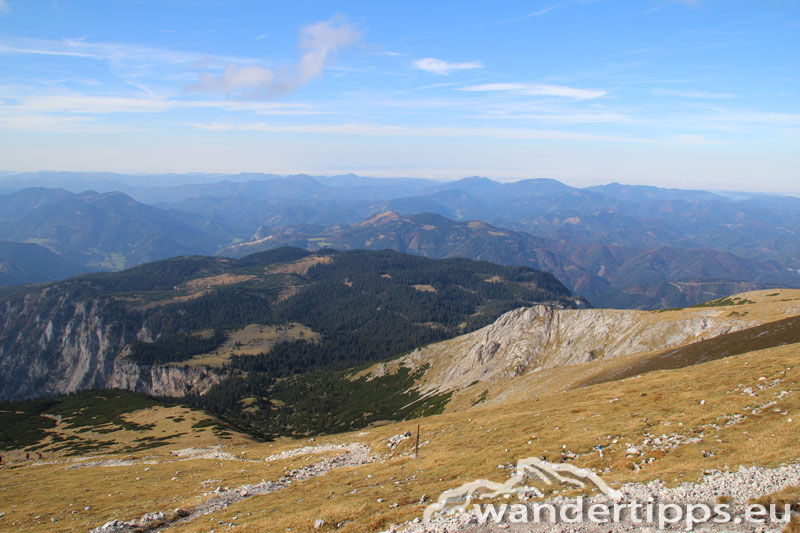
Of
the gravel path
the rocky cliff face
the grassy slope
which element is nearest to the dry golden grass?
the grassy slope

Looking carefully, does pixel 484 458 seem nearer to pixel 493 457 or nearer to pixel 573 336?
pixel 493 457

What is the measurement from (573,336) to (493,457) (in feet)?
297

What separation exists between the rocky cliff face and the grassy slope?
154 ft

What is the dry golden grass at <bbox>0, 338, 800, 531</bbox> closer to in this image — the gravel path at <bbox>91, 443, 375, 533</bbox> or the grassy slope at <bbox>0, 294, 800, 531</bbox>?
the grassy slope at <bbox>0, 294, 800, 531</bbox>

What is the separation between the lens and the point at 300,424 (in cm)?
14712

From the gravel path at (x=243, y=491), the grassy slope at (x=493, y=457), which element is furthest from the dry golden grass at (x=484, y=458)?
the gravel path at (x=243, y=491)

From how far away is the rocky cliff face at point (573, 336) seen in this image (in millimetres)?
90750

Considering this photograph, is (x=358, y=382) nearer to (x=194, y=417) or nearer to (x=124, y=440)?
(x=194, y=417)

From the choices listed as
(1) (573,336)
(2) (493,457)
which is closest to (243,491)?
(2) (493,457)

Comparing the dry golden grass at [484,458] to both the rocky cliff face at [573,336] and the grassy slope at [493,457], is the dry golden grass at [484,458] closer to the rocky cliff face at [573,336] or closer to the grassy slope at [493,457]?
the grassy slope at [493,457]

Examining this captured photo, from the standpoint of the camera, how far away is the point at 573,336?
374 feet

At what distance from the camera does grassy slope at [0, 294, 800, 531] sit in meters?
24.6

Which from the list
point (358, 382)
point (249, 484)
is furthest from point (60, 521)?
point (358, 382)

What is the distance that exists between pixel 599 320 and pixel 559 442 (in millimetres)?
90634
